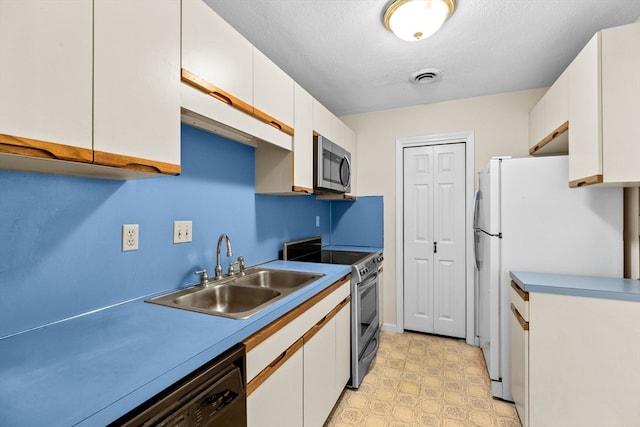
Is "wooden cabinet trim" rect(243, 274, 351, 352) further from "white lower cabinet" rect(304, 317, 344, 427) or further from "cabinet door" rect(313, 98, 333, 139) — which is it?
"cabinet door" rect(313, 98, 333, 139)

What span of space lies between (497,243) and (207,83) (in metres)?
2.03

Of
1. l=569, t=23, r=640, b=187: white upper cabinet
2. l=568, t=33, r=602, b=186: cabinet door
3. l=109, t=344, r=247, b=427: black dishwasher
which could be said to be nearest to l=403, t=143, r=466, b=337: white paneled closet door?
l=568, t=33, r=602, b=186: cabinet door

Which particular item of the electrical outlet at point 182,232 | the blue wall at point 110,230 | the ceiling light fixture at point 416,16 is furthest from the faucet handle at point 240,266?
the ceiling light fixture at point 416,16

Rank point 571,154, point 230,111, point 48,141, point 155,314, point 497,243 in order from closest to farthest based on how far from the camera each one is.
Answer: point 48,141 → point 155,314 → point 230,111 → point 571,154 → point 497,243

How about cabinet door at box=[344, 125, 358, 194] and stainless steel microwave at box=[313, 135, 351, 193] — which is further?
cabinet door at box=[344, 125, 358, 194]

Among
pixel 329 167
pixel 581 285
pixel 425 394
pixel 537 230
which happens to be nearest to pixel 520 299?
pixel 581 285

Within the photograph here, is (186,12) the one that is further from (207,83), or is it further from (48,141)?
(48,141)

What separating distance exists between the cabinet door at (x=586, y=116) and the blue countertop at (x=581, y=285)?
57cm

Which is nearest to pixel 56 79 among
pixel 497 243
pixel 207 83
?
pixel 207 83

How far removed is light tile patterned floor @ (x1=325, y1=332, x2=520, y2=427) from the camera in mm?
1866

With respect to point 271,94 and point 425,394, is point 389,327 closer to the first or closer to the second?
point 425,394

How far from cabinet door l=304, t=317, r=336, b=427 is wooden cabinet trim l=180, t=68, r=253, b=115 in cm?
123

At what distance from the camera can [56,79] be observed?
787 millimetres

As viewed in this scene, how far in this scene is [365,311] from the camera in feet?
7.79
